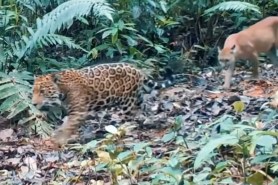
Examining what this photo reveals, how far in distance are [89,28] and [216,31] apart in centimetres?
199

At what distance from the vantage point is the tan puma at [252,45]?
30.2 feet

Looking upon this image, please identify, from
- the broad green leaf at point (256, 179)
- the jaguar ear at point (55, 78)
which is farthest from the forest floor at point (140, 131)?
the broad green leaf at point (256, 179)

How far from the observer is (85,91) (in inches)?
284

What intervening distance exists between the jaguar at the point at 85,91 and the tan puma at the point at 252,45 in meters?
1.77

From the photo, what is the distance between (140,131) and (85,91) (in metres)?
0.72

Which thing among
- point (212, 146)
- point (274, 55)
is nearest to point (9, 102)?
point (212, 146)

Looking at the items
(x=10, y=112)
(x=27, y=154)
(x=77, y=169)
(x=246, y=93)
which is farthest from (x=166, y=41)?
(x=77, y=169)

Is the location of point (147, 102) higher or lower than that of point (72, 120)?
lower

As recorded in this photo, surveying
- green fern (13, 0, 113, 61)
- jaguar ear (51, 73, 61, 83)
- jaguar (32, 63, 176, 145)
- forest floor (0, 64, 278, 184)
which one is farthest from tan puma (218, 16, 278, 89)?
jaguar ear (51, 73, 61, 83)

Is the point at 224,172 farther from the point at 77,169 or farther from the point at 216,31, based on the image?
the point at 216,31

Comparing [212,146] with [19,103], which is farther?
[19,103]

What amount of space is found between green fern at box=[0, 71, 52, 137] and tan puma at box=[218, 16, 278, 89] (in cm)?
269

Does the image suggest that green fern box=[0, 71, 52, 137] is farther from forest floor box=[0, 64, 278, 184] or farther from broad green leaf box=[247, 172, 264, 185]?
broad green leaf box=[247, 172, 264, 185]

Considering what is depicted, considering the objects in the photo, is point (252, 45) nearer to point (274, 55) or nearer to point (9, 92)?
point (274, 55)
